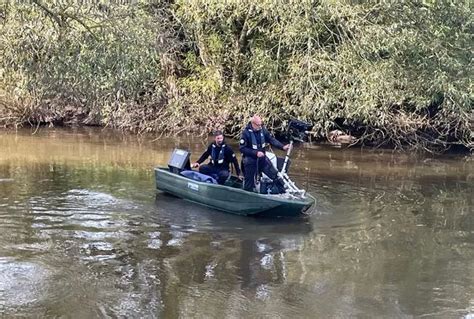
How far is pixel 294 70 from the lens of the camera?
16.8m

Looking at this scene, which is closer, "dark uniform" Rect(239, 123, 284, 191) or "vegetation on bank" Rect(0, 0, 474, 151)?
"dark uniform" Rect(239, 123, 284, 191)

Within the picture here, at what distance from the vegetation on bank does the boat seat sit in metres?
3.18

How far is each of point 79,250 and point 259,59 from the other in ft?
33.7

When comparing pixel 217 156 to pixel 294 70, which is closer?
pixel 217 156

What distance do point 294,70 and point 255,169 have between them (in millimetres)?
7346

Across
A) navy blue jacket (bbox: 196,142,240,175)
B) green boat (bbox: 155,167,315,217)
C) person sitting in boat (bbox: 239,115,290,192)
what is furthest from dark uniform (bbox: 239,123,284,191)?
navy blue jacket (bbox: 196,142,240,175)

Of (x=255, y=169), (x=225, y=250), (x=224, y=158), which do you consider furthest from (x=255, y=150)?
(x=225, y=250)

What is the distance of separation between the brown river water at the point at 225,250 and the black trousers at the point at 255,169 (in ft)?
2.03

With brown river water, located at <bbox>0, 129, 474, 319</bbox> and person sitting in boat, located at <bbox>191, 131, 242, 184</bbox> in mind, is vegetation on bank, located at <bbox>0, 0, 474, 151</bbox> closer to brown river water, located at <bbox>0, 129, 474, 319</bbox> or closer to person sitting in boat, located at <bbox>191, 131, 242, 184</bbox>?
brown river water, located at <bbox>0, 129, 474, 319</bbox>

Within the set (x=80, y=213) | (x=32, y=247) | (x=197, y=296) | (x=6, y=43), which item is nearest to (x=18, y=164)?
(x=6, y=43)

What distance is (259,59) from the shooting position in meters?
17.3

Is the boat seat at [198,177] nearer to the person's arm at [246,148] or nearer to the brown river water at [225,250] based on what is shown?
the brown river water at [225,250]

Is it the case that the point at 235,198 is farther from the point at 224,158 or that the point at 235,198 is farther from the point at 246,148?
the point at 224,158

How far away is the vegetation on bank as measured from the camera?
1593 centimetres
